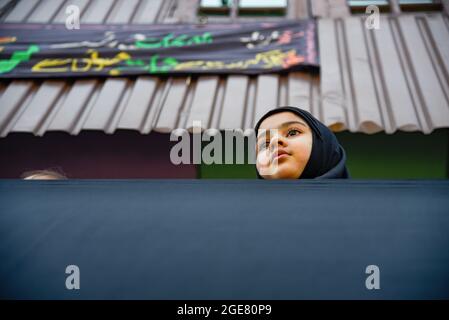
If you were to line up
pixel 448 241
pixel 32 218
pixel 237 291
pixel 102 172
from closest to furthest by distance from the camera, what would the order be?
pixel 237 291, pixel 448 241, pixel 32 218, pixel 102 172

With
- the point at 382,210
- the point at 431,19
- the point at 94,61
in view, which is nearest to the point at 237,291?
the point at 382,210

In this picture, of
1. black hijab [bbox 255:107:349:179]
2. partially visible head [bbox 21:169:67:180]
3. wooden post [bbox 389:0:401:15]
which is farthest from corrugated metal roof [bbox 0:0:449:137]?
black hijab [bbox 255:107:349:179]

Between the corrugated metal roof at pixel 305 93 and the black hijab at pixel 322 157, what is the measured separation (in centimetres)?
215

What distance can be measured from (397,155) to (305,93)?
1103 mm

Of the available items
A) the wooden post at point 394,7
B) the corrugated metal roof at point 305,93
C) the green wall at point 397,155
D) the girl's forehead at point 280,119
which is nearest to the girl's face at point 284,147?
the girl's forehead at point 280,119

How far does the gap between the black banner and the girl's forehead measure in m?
2.82

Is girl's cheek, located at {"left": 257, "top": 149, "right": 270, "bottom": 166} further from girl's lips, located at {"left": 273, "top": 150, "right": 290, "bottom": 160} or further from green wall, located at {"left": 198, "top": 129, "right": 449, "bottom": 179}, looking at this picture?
green wall, located at {"left": 198, "top": 129, "right": 449, "bottom": 179}

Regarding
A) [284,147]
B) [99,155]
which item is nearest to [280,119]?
[284,147]

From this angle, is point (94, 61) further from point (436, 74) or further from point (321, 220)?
point (321, 220)

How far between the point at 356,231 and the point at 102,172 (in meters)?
4.10

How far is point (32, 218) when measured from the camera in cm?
160

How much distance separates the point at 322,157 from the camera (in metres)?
2.28

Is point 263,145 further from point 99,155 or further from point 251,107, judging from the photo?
point 99,155

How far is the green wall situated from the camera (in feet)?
16.4
